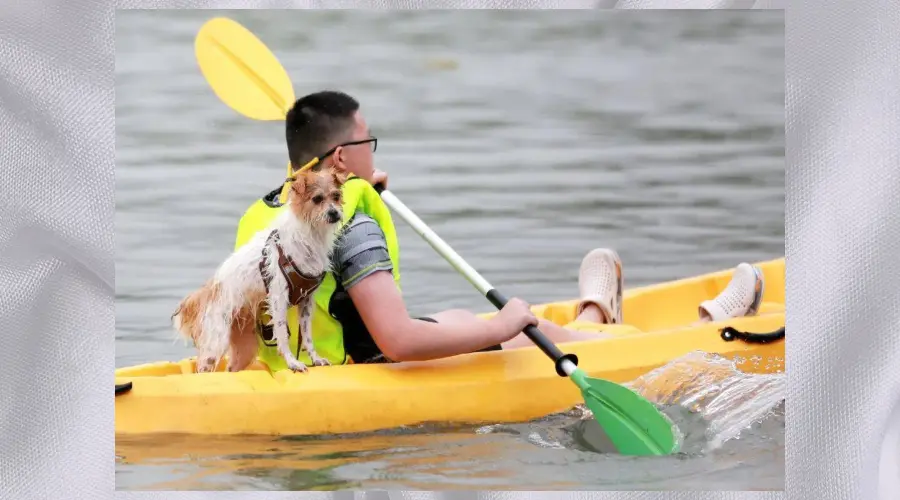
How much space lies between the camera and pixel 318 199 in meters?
1.88

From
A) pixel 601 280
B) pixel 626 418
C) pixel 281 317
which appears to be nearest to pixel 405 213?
pixel 281 317

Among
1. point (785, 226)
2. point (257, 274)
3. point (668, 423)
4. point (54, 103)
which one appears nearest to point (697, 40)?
point (785, 226)

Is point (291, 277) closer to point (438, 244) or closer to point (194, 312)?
point (194, 312)

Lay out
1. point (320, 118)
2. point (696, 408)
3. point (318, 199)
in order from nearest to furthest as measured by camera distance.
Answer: point (318, 199), point (320, 118), point (696, 408)

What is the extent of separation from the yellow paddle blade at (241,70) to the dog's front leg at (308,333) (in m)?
0.34

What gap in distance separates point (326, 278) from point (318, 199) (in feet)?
0.47

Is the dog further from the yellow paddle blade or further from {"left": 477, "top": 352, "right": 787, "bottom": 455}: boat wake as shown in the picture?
{"left": 477, "top": 352, "right": 787, "bottom": 455}: boat wake

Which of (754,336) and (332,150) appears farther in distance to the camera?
(754,336)

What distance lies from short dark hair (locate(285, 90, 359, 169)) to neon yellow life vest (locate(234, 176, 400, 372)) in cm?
10

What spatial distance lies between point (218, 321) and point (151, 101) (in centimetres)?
42

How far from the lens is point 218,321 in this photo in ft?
6.32

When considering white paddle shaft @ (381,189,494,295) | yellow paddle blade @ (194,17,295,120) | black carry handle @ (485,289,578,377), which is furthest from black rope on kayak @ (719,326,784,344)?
yellow paddle blade @ (194,17,295,120)

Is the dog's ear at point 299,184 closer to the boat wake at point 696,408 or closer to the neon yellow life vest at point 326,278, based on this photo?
the neon yellow life vest at point 326,278

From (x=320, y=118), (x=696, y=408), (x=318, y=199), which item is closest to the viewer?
(x=318, y=199)
